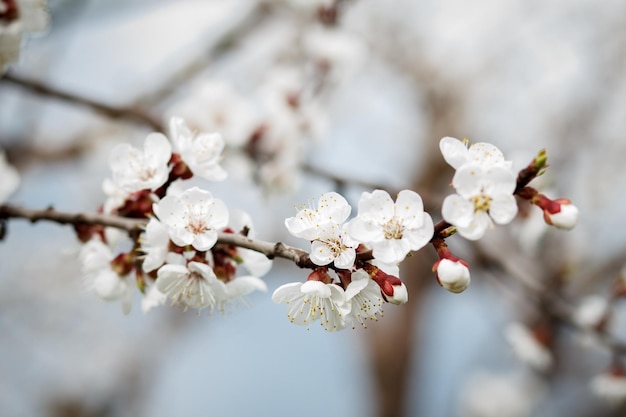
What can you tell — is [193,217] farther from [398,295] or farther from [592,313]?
[592,313]

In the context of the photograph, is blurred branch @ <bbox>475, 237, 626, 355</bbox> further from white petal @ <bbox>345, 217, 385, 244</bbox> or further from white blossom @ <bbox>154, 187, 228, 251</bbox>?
white blossom @ <bbox>154, 187, 228, 251</bbox>

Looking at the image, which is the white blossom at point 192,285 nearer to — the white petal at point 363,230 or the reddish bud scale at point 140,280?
the reddish bud scale at point 140,280

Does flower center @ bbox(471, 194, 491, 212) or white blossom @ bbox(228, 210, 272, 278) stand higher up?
flower center @ bbox(471, 194, 491, 212)

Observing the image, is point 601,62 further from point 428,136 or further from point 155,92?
point 155,92

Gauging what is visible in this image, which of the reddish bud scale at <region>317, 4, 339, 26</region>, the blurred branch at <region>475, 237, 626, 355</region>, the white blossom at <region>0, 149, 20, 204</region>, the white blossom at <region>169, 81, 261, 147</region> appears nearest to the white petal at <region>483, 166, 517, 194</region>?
the blurred branch at <region>475, 237, 626, 355</region>

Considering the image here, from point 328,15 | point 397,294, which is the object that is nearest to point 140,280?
point 397,294

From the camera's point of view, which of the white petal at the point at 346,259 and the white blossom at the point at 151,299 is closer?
the white petal at the point at 346,259

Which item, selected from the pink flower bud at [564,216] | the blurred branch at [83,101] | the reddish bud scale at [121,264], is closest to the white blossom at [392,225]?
→ the pink flower bud at [564,216]
